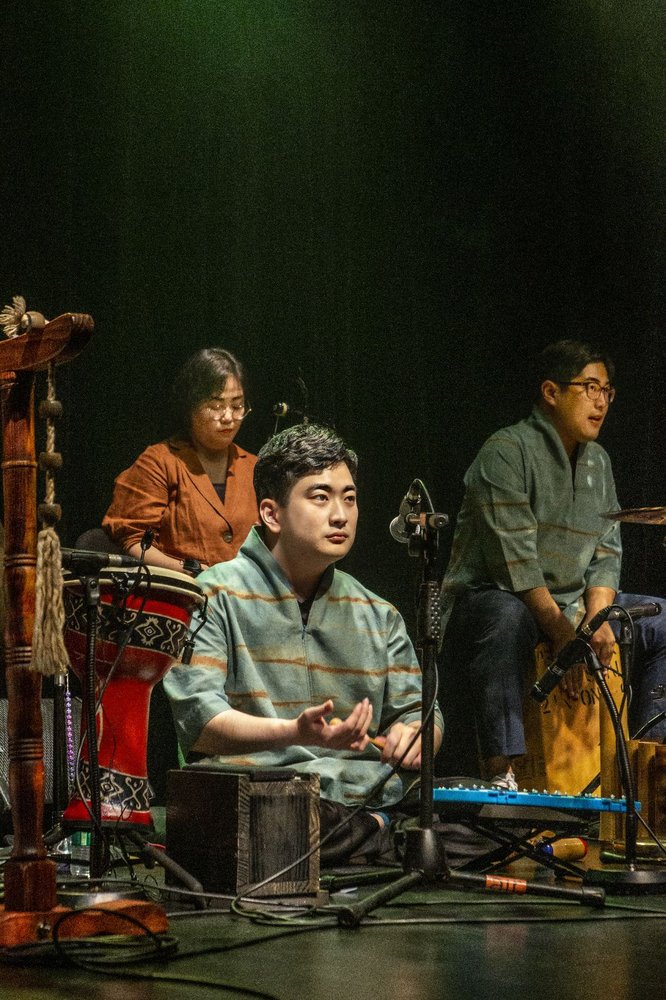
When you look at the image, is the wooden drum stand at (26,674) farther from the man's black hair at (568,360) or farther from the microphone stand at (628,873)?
the man's black hair at (568,360)

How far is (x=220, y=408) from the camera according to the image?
4.78 meters

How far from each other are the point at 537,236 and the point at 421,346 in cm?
80

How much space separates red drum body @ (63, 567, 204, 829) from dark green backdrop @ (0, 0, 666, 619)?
56.2 inches

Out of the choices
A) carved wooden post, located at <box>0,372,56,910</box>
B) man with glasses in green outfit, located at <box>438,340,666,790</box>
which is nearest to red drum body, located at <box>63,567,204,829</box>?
carved wooden post, located at <box>0,372,56,910</box>

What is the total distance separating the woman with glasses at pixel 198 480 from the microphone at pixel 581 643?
1.48 m

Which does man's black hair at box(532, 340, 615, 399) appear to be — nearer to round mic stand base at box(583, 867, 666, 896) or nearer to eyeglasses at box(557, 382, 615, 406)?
eyeglasses at box(557, 382, 615, 406)

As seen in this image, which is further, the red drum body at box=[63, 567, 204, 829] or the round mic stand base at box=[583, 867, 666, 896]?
the red drum body at box=[63, 567, 204, 829]

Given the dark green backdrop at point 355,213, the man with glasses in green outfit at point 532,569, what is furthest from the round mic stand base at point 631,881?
the dark green backdrop at point 355,213

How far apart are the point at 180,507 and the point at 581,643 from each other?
1.85 metres

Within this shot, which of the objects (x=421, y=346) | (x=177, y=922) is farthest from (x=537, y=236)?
(x=177, y=922)

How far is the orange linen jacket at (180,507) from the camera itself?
15.2ft

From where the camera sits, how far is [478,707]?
445 cm

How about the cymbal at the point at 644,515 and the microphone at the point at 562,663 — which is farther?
the cymbal at the point at 644,515

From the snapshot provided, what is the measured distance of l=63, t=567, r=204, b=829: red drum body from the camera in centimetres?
336
